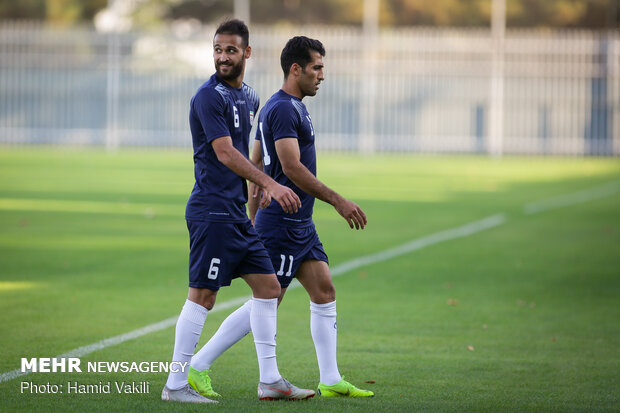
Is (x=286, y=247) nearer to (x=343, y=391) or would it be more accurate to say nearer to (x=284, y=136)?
(x=284, y=136)

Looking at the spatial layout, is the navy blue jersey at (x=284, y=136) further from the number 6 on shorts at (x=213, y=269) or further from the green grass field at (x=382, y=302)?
the green grass field at (x=382, y=302)

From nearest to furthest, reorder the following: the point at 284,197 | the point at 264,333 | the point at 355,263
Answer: the point at 284,197, the point at 264,333, the point at 355,263

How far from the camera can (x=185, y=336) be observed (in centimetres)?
577

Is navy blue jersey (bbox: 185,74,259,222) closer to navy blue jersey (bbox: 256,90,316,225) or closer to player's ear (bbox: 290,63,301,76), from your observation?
navy blue jersey (bbox: 256,90,316,225)

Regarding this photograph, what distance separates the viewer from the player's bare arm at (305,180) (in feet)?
19.2

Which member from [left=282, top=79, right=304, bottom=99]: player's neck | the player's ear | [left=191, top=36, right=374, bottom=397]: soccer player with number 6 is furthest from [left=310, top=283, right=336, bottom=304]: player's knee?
the player's ear

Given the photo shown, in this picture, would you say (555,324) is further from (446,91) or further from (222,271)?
(446,91)

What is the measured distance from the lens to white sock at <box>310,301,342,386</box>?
20.3 ft

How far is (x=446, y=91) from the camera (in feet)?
128

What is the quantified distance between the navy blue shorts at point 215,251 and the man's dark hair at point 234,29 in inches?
42.4

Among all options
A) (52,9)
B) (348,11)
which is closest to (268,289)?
(348,11)

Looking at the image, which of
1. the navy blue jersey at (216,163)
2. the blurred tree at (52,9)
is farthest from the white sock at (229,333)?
the blurred tree at (52,9)

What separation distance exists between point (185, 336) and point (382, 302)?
4194mm

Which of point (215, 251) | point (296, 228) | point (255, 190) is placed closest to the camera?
point (215, 251)
